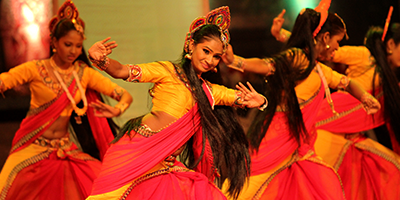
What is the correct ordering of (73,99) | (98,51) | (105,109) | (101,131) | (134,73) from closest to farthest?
1. (98,51)
2. (134,73)
3. (105,109)
4. (73,99)
5. (101,131)

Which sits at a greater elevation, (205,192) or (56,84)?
(56,84)

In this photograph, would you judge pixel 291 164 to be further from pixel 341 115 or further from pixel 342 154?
pixel 341 115

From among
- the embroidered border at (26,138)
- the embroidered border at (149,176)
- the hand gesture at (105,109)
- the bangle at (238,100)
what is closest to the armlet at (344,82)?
the bangle at (238,100)

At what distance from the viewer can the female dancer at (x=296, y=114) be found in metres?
3.11

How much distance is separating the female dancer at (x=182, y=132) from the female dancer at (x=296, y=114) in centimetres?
46

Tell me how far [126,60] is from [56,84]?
2.39 ft

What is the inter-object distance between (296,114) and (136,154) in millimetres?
1431

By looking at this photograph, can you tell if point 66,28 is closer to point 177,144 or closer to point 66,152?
point 66,152

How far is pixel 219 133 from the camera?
2.62m

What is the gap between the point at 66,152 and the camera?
10.8 ft

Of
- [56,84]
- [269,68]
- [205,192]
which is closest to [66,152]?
[56,84]

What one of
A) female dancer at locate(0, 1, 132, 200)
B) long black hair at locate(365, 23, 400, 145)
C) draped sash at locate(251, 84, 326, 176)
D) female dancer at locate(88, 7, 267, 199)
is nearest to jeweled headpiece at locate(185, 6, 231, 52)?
female dancer at locate(88, 7, 267, 199)

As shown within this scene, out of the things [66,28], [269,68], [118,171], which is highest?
[66,28]

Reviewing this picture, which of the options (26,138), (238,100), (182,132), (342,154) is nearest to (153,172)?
(182,132)
